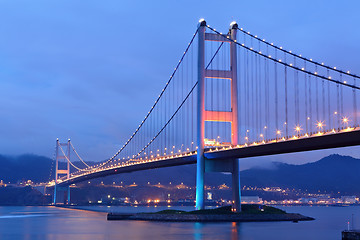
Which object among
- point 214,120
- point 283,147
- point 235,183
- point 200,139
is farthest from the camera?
point 235,183

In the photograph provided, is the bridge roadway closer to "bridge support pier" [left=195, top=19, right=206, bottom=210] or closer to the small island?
"bridge support pier" [left=195, top=19, right=206, bottom=210]

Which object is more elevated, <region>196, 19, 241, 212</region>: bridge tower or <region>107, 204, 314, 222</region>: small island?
<region>196, 19, 241, 212</region>: bridge tower

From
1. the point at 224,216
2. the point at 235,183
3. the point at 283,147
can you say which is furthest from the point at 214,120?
the point at 283,147

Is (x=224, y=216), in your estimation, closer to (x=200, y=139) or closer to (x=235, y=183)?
(x=235, y=183)

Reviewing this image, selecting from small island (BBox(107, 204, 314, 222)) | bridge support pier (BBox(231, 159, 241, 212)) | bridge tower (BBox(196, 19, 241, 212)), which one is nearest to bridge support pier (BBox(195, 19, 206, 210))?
bridge tower (BBox(196, 19, 241, 212))

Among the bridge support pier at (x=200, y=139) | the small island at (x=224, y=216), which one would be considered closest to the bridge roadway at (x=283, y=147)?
the bridge support pier at (x=200, y=139)

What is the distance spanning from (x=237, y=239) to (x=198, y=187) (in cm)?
1462

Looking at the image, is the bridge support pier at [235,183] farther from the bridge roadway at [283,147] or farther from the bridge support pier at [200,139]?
the bridge support pier at [200,139]

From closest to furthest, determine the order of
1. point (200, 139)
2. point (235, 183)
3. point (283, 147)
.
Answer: point (283, 147) → point (200, 139) → point (235, 183)

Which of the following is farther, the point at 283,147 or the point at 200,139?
the point at 200,139

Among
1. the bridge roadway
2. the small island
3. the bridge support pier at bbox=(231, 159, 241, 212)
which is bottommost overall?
the small island

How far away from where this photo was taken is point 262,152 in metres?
46.6

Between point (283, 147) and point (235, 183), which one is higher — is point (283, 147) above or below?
above

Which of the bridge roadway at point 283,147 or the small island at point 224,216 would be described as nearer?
the bridge roadway at point 283,147
